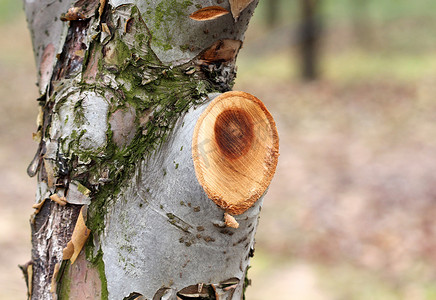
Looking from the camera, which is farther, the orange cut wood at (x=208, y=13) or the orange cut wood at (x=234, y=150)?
the orange cut wood at (x=208, y=13)

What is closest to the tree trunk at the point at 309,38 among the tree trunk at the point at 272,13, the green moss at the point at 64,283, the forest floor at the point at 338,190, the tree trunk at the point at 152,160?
the forest floor at the point at 338,190

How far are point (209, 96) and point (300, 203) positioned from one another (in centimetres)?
429

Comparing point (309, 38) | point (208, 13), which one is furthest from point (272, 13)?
point (208, 13)

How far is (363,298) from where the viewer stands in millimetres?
3783

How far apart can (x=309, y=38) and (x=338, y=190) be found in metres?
5.67

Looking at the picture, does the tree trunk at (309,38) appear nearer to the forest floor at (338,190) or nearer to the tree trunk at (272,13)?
the forest floor at (338,190)

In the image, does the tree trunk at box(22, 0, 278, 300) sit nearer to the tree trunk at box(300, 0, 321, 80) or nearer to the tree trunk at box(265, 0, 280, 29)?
the tree trunk at box(300, 0, 321, 80)

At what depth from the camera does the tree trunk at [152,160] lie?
3.23ft

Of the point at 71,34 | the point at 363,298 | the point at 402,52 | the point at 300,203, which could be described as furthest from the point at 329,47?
the point at 71,34

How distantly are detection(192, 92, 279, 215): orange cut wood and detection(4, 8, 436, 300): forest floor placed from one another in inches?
61.6

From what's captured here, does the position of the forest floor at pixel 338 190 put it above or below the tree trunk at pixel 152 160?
below

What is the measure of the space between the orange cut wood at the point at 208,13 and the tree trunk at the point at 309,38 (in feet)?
29.8

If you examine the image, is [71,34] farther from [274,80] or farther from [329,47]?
[329,47]

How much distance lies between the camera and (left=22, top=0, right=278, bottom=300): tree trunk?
3.23 feet
